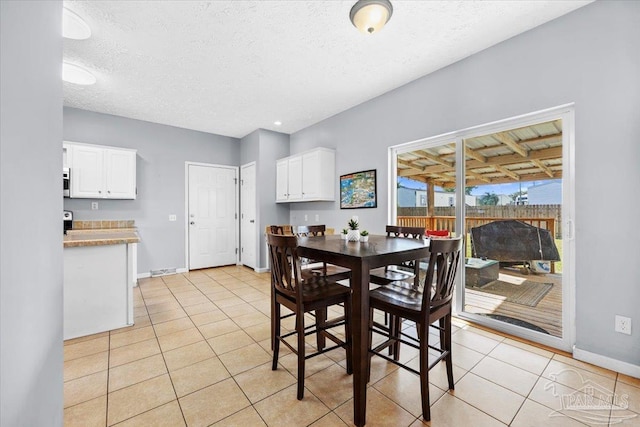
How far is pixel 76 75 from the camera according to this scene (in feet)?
9.96

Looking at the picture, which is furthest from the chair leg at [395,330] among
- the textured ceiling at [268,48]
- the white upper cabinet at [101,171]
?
the white upper cabinet at [101,171]

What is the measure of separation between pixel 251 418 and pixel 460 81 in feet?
11.3

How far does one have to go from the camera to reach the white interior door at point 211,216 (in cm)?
525

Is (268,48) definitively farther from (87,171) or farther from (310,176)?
(87,171)

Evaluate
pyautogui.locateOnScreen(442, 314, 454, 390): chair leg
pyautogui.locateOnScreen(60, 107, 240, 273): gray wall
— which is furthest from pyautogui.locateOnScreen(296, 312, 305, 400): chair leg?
pyautogui.locateOnScreen(60, 107, 240, 273): gray wall

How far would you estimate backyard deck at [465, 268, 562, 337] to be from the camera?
2.37 m

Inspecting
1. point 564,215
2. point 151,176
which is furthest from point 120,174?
point 564,215

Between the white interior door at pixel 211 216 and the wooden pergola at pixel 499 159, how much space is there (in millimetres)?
3908

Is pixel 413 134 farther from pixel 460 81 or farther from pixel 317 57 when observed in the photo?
pixel 317 57

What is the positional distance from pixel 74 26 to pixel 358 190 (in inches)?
134

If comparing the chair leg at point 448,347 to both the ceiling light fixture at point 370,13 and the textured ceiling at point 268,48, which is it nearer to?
the ceiling light fixture at point 370,13

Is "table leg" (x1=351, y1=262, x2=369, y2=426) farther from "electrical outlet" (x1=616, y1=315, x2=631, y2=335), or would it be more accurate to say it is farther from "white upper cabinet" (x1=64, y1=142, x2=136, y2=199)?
"white upper cabinet" (x1=64, y1=142, x2=136, y2=199)

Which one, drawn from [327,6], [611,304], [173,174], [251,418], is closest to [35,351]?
[251,418]

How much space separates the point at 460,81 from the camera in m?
2.82
